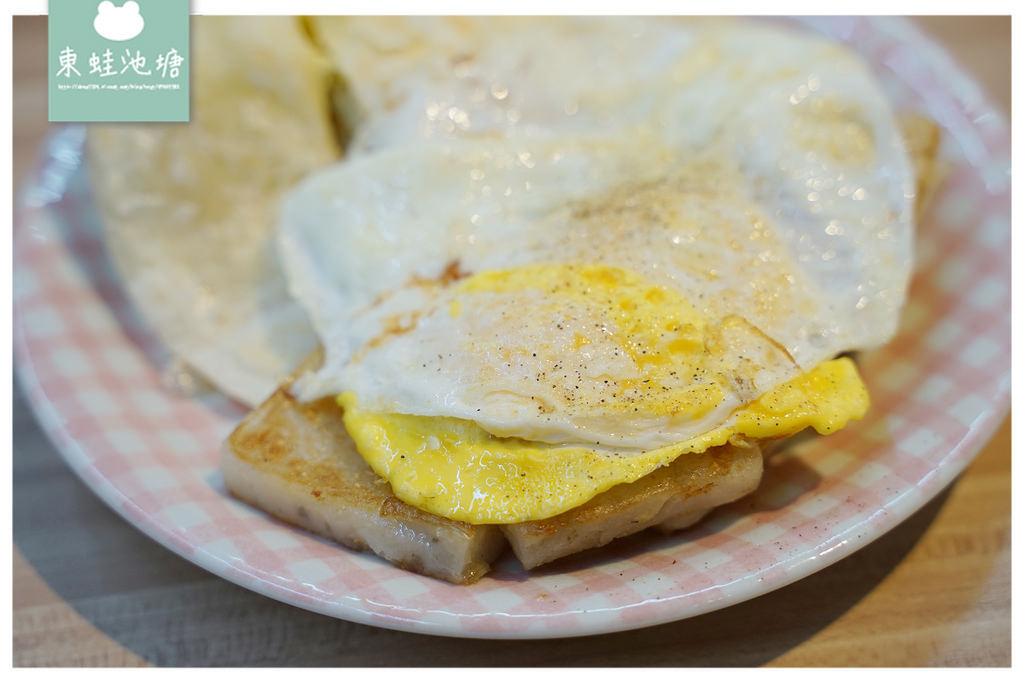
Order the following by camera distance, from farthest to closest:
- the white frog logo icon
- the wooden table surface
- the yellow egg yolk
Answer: the white frog logo icon < the wooden table surface < the yellow egg yolk

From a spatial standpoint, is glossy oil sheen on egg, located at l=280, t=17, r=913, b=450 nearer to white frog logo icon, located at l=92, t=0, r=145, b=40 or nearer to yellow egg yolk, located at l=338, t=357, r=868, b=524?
yellow egg yolk, located at l=338, t=357, r=868, b=524

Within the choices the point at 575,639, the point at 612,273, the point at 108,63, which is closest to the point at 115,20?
the point at 108,63

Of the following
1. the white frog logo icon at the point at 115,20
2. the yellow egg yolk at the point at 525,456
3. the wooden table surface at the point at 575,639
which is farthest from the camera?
the white frog logo icon at the point at 115,20

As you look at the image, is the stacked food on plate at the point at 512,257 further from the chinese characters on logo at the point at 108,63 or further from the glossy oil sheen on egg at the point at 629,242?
the chinese characters on logo at the point at 108,63

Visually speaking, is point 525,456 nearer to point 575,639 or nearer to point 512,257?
point 575,639

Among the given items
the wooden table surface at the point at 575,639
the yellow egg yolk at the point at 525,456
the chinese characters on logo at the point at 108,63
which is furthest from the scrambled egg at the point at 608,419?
the chinese characters on logo at the point at 108,63

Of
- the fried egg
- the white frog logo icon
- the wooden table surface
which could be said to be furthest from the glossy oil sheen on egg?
the white frog logo icon
